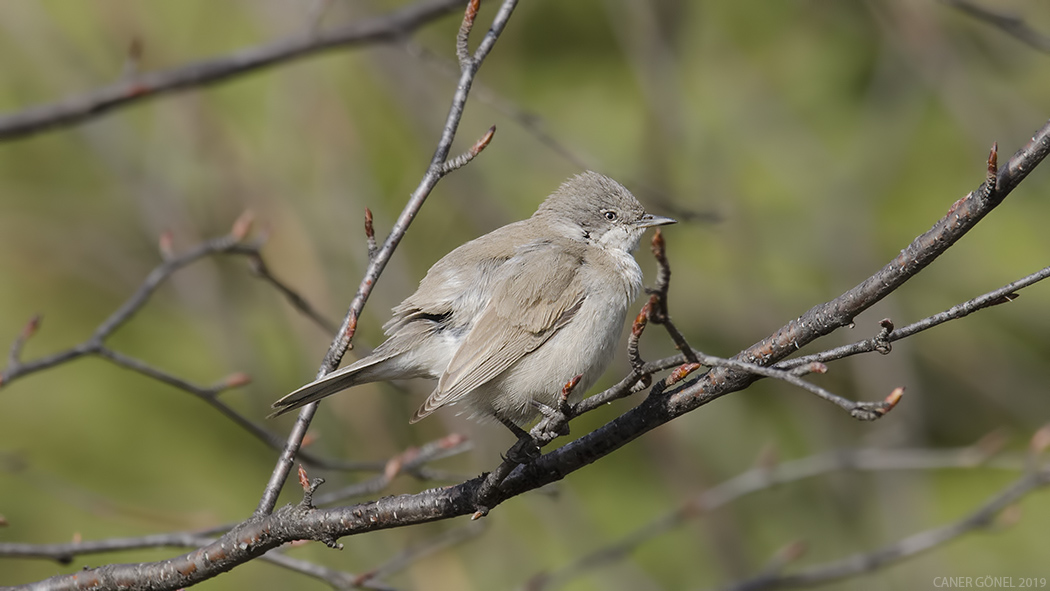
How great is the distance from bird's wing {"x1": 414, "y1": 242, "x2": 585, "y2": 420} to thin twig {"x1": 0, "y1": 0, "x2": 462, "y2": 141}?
128 cm

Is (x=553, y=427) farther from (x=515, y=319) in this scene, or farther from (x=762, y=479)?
(x=762, y=479)

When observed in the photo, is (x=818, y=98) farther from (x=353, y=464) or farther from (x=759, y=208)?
(x=353, y=464)

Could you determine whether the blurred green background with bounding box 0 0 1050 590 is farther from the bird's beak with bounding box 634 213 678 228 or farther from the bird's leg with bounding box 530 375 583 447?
the bird's leg with bounding box 530 375 583 447

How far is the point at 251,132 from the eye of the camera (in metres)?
7.69

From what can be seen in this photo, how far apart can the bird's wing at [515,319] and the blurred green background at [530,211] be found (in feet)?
7.56

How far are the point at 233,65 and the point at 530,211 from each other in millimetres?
3948

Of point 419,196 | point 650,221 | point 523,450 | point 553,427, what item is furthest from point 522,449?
point 650,221

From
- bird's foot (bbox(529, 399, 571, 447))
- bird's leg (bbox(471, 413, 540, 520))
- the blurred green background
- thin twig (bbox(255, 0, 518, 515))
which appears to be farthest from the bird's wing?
the blurred green background

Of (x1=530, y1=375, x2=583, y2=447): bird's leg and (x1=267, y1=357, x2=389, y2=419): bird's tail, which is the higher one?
(x1=267, y1=357, x2=389, y2=419): bird's tail

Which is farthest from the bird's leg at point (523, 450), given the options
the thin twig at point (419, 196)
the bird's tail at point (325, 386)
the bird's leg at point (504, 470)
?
the bird's tail at point (325, 386)

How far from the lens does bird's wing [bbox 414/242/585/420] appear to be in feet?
10.3

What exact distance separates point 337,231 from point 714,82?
3.54 m

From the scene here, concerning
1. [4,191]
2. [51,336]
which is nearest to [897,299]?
[51,336]

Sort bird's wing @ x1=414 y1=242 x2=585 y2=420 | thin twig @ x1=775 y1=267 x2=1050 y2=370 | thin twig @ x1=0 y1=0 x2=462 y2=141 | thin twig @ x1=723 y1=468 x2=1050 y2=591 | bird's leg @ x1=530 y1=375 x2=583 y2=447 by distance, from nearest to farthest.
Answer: thin twig @ x1=775 y1=267 x2=1050 y2=370, bird's leg @ x1=530 y1=375 x2=583 y2=447, bird's wing @ x1=414 y1=242 x2=585 y2=420, thin twig @ x1=723 y1=468 x2=1050 y2=591, thin twig @ x1=0 y1=0 x2=462 y2=141
